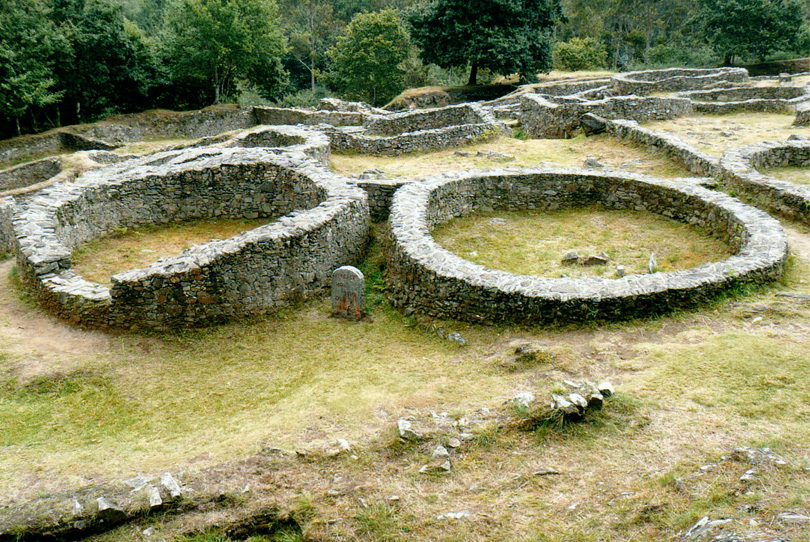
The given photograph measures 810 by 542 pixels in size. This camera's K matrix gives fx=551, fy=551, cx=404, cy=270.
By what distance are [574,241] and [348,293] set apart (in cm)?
548

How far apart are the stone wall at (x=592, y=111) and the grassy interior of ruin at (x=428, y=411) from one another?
11798mm

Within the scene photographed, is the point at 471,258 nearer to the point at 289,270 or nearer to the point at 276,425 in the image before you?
the point at 289,270

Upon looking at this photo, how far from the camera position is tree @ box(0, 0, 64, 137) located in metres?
28.3

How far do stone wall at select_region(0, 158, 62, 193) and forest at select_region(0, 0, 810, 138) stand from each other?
5.90 meters

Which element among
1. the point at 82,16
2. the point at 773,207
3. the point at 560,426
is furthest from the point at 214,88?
the point at 560,426

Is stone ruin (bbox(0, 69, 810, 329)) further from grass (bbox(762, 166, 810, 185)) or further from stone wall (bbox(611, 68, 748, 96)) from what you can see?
stone wall (bbox(611, 68, 748, 96))

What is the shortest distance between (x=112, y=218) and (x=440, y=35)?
30245 mm

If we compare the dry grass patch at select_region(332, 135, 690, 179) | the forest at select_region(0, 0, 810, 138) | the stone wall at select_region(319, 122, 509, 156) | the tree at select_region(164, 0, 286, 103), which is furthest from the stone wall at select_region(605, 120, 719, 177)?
the tree at select_region(164, 0, 286, 103)

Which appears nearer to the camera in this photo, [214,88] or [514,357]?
[514,357]

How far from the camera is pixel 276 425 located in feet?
24.5

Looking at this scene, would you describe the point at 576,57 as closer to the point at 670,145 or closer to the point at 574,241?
the point at 670,145

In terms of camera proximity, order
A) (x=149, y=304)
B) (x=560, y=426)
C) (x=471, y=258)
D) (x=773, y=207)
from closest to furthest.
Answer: (x=560, y=426) < (x=149, y=304) < (x=471, y=258) < (x=773, y=207)

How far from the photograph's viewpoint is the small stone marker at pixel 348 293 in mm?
10578

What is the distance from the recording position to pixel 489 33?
36.7 metres
